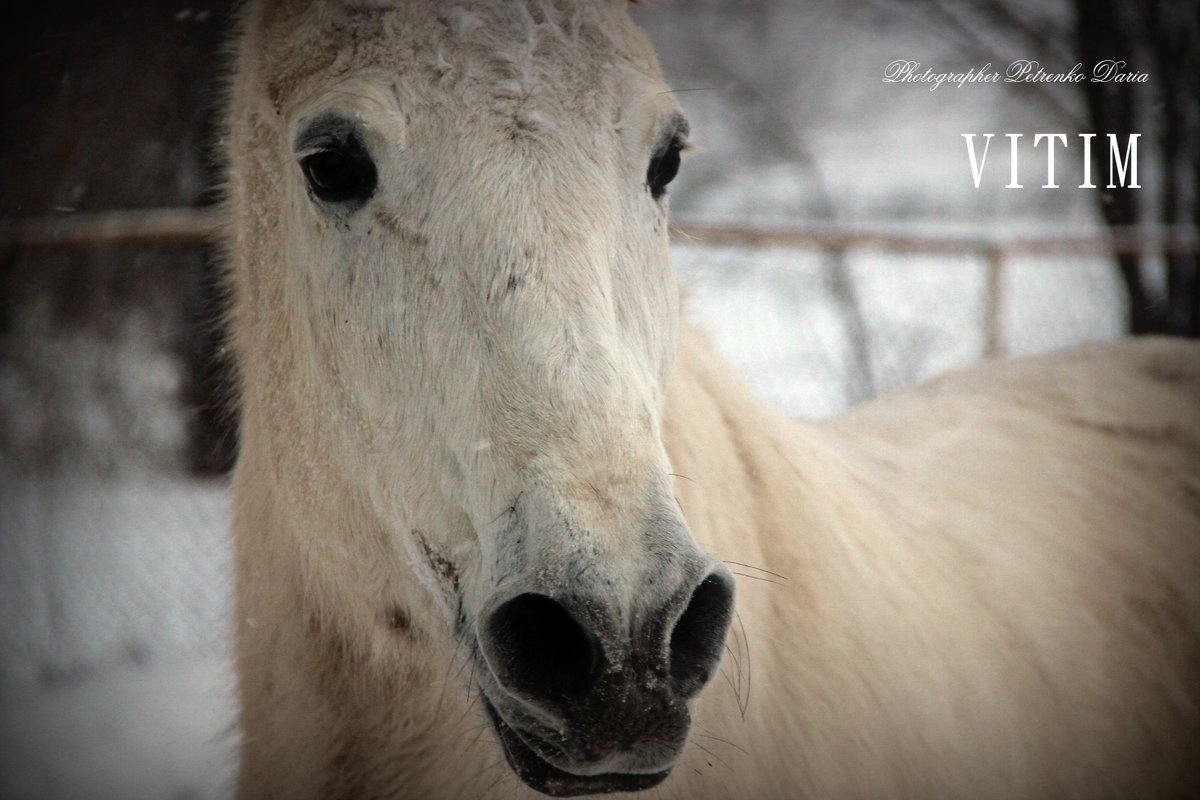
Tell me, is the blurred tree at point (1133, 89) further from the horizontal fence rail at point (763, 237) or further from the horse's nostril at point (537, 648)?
the horse's nostril at point (537, 648)

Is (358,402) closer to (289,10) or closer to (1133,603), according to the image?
(289,10)

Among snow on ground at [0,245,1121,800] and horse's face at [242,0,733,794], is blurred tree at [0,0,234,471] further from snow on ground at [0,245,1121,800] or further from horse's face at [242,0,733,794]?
horse's face at [242,0,733,794]

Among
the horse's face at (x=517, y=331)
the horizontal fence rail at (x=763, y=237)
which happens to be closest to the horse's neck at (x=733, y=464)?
the horse's face at (x=517, y=331)

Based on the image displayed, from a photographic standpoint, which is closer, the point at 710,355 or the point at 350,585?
the point at 350,585

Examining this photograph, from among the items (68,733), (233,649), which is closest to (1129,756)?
(233,649)

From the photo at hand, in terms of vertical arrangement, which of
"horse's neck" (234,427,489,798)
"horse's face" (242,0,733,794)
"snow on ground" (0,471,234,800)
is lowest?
"snow on ground" (0,471,234,800)

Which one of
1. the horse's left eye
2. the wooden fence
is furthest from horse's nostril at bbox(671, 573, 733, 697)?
the wooden fence

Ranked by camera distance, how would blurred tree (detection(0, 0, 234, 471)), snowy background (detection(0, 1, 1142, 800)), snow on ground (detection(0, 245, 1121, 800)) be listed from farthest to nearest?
blurred tree (detection(0, 0, 234, 471)), snowy background (detection(0, 1, 1142, 800)), snow on ground (detection(0, 245, 1121, 800))

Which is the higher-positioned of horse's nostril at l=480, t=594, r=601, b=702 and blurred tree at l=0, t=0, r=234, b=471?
blurred tree at l=0, t=0, r=234, b=471

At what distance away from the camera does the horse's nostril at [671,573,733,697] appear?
92 cm

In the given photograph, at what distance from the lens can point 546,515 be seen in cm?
91

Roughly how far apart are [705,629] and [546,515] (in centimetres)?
24

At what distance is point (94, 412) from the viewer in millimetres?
4586

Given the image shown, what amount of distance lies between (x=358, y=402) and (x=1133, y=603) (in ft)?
7.59
